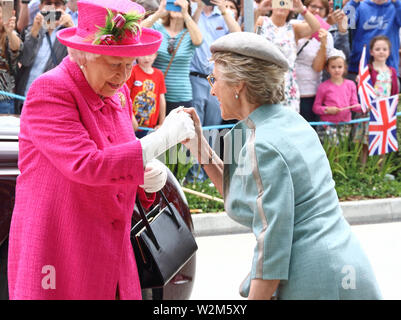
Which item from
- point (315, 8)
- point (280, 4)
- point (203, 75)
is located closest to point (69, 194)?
point (203, 75)

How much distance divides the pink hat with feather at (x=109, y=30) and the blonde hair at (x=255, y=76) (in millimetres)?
371

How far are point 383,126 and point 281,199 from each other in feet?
19.8

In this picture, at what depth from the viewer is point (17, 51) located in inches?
262

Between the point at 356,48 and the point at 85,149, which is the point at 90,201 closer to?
the point at 85,149

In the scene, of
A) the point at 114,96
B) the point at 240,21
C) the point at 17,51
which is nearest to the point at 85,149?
the point at 114,96

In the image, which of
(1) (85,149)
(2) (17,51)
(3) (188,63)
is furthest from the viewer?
(3) (188,63)

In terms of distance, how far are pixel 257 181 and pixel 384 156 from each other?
20.2 ft

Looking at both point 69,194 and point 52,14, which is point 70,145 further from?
point 52,14

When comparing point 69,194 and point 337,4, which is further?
point 337,4

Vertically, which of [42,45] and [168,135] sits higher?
[168,135]

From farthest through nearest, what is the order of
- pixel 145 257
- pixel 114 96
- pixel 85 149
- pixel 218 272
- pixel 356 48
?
pixel 356 48 → pixel 218 272 → pixel 145 257 → pixel 114 96 → pixel 85 149

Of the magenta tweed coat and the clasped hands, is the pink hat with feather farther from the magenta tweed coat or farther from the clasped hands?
the clasped hands

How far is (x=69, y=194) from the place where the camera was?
2.58 m

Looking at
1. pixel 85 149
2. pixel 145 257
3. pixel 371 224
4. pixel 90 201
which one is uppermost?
pixel 85 149
